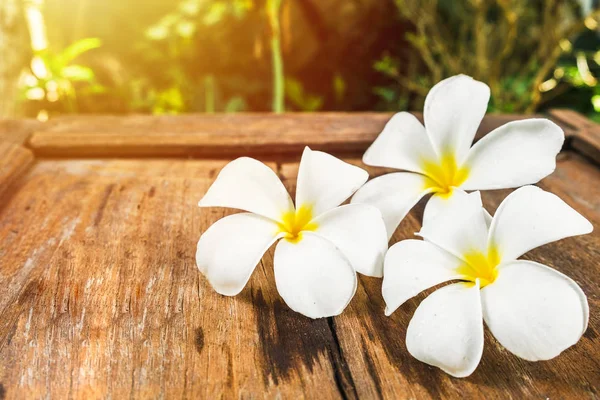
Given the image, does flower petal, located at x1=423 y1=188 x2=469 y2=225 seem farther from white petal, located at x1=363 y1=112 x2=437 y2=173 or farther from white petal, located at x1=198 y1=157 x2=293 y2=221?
white petal, located at x1=198 y1=157 x2=293 y2=221

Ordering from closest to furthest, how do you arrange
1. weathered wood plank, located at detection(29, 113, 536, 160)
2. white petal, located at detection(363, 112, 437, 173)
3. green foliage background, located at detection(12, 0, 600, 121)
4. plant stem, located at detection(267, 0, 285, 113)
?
white petal, located at detection(363, 112, 437, 173)
weathered wood plank, located at detection(29, 113, 536, 160)
plant stem, located at detection(267, 0, 285, 113)
green foliage background, located at detection(12, 0, 600, 121)

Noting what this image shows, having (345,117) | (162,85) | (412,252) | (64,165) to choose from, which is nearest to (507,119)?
(345,117)

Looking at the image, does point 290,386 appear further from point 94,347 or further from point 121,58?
point 121,58

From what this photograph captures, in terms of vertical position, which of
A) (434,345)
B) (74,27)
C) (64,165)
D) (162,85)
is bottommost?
(162,85)

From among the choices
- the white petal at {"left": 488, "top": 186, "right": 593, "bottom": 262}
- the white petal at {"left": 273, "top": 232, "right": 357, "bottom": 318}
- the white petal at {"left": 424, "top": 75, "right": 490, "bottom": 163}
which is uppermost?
the white petal at {"left": 424, "top": 75, "right": 490, "bottom": 163}

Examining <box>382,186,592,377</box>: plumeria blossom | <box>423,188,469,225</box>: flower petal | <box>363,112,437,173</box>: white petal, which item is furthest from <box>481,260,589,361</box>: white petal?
<box>363,112,437,173</box>: white petal
